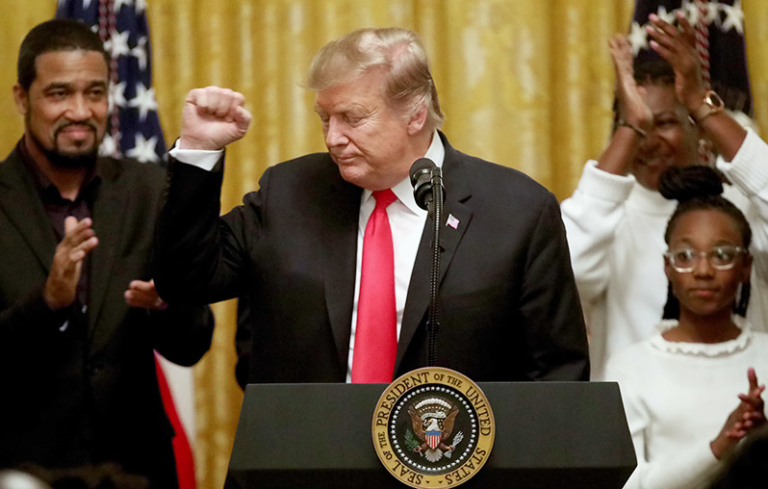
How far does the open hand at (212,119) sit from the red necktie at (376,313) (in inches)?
15.4

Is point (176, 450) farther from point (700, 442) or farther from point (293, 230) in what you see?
point (700, 442)

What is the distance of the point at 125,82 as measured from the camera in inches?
142

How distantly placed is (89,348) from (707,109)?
1.97m

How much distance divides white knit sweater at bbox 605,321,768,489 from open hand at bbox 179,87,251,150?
1.29 meters

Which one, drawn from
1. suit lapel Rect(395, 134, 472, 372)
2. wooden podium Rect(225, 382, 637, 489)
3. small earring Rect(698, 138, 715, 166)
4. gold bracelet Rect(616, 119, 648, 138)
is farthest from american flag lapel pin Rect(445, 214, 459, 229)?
small earring Rect(698, 138, 715, 166)

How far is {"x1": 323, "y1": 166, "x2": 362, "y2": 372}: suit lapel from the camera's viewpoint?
7.16 ft

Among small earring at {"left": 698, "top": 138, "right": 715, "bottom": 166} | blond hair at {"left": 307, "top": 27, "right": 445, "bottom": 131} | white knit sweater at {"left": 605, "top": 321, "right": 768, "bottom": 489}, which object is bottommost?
white knit sweater at {"left": 605, "top": 321, "right": 768, "bottom": 489}

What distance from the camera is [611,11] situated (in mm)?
3850

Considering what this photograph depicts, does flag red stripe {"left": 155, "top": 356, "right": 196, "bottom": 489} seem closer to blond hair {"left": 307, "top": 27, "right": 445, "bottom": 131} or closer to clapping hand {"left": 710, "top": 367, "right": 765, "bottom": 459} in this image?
blond hair {"left": 307, "top": 27, "right": 445, "bottom": 131}

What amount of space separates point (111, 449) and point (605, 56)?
232 cm

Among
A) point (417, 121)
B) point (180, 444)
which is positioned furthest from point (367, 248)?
point (180, 444)

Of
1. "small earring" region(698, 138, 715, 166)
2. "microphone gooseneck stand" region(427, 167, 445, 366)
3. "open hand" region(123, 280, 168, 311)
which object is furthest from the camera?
"small earring" region(698, 138, 715, 166)

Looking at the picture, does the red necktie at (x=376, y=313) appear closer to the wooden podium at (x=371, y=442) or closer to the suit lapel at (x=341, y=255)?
the suit lapel at (x=341, y=255)

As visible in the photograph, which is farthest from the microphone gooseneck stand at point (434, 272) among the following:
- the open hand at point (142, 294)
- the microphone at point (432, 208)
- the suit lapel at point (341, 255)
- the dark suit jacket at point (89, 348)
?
the dark suit jacket at point (89, 348)
